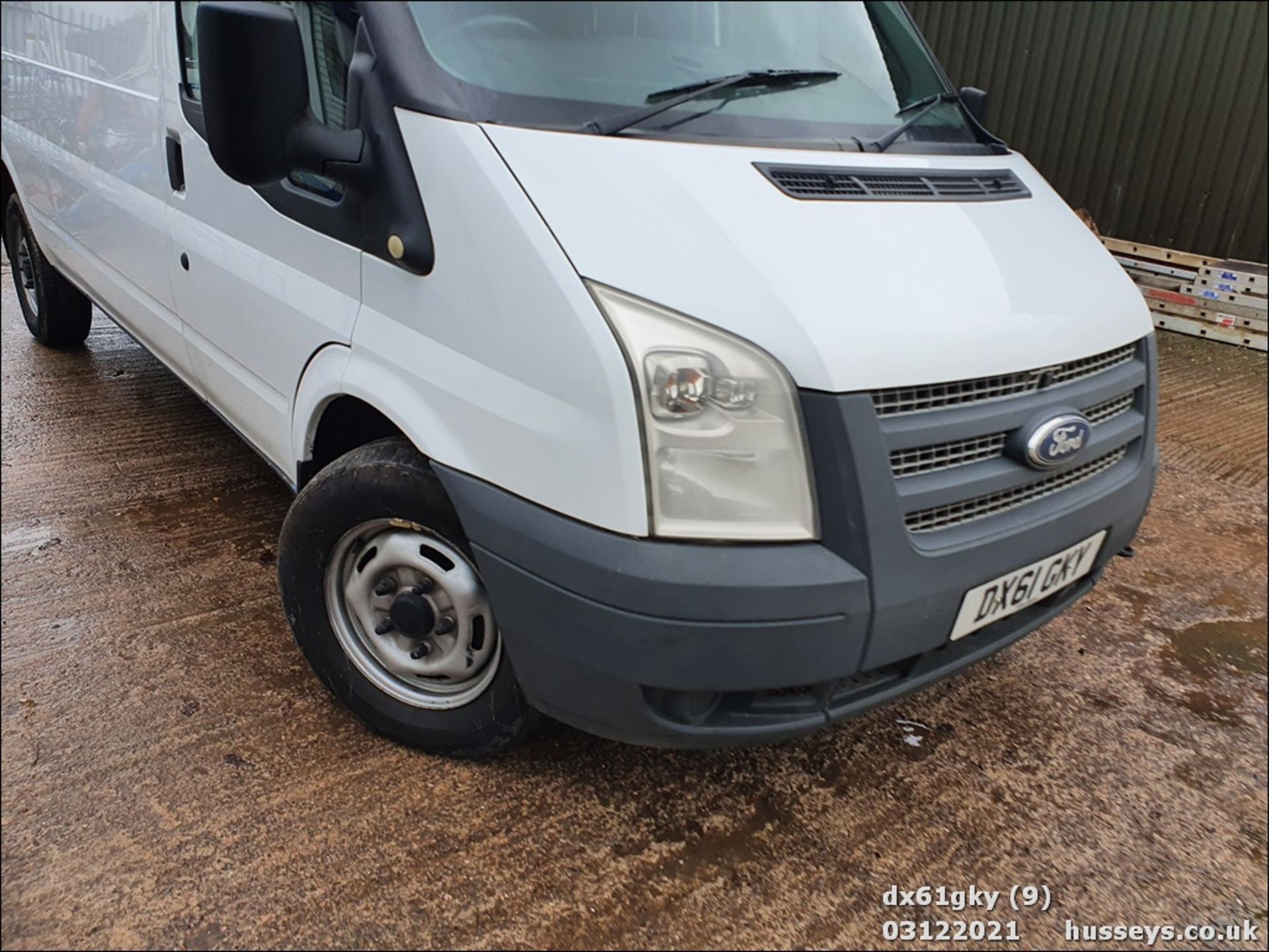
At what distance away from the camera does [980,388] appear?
1988mm

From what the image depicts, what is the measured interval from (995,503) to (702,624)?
72 centimetres

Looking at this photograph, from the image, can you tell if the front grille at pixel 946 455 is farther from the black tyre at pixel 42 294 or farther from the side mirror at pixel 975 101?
the black tyre at pixel 42 294

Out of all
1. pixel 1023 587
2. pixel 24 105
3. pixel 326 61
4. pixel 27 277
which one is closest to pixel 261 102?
pixel 326 61

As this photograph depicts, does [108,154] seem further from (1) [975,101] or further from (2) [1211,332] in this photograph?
(2) [1211,332]

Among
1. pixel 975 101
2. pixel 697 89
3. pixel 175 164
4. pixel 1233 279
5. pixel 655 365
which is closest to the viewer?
pixel 655 365

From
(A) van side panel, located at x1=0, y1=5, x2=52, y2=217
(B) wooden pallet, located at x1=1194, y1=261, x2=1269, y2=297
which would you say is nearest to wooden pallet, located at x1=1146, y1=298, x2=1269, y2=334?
(B) wooden pallet, located at x1=1194, y1=261, x2=1269, y2=297

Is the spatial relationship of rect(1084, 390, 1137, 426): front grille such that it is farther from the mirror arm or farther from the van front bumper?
the mirror arm

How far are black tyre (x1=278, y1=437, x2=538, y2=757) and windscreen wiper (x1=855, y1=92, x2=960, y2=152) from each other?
1.32 meters

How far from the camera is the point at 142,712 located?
2545 mm

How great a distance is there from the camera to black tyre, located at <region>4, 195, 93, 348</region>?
16.9 feet

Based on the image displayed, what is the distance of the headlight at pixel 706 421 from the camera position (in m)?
1.76

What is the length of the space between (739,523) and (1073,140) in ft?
24.4

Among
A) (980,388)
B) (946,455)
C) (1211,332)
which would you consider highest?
(980,388)

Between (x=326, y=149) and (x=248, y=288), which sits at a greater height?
(x=326, y=149)
